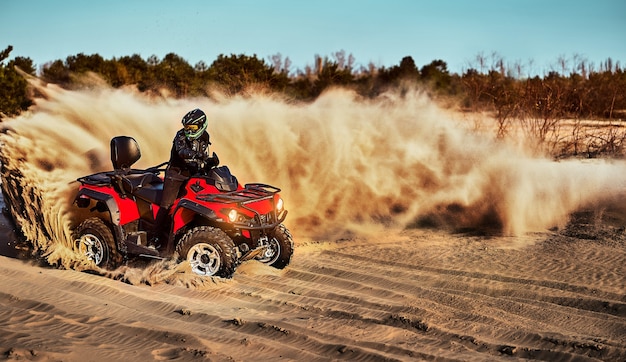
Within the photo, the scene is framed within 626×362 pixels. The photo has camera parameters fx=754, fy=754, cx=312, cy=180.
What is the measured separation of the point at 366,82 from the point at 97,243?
24.4 m

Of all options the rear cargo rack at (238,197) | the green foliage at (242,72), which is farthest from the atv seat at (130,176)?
the green foliage at (242,72)

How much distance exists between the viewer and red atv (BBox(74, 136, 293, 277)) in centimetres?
774

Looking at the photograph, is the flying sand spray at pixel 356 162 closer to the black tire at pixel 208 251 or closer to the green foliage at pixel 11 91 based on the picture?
the black tire at pixel 208 251

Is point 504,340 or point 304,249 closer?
point 504,340

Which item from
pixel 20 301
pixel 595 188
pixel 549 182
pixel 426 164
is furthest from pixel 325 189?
pixel 20 301

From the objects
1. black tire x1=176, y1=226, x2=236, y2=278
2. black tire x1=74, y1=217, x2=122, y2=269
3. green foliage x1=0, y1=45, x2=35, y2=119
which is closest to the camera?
black tire x1=176, y1=226, x2=236, y2=278

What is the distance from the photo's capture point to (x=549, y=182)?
11969mm

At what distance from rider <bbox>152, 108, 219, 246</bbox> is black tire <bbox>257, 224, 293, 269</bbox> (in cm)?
109

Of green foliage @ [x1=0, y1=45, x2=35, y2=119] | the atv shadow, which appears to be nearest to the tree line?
green foliage @ [x1=0, y1=45, x2=35, y2=119]

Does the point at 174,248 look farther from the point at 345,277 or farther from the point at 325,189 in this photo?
the point at 325,189

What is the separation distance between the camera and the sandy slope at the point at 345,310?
214 inches

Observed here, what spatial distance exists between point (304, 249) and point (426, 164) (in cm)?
340

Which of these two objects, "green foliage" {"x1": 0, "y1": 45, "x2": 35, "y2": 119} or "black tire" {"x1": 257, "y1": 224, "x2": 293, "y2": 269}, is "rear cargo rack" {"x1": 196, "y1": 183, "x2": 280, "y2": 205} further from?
"green foliage" {"x1": 0, "y1": 45, "x2": 35, "y2": 119}

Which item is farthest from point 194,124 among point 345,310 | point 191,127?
point 345,310
